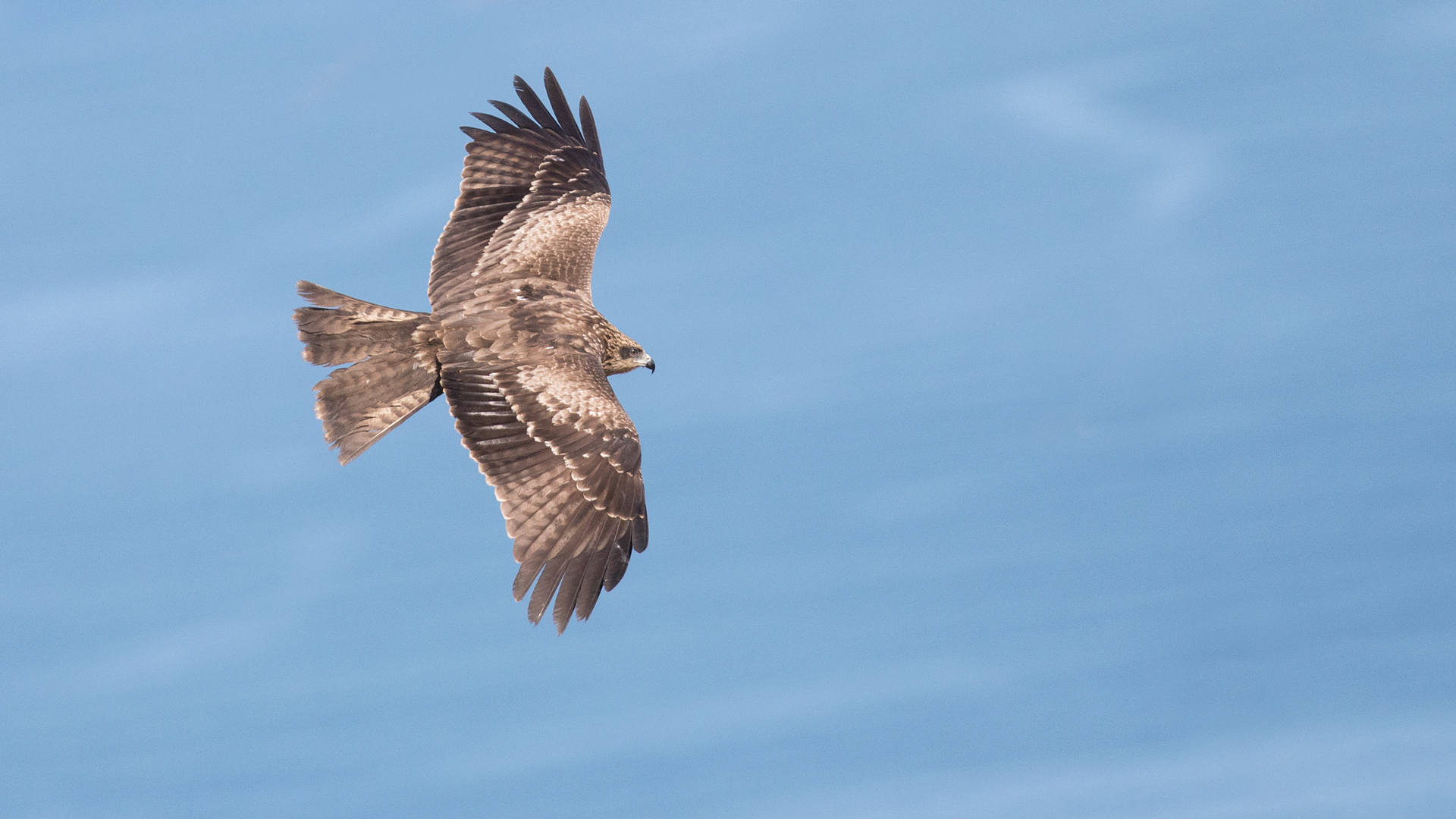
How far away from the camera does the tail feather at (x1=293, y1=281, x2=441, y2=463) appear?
18.1 metres

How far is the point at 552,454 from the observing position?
701 inches

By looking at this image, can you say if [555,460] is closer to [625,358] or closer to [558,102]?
[625,358]

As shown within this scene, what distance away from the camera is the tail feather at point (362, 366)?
1809 cm

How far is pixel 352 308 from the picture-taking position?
18.6 meters

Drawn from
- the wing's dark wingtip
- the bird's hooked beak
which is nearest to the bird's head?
the bird's hooked beak

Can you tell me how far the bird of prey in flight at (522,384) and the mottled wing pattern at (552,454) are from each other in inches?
0.6

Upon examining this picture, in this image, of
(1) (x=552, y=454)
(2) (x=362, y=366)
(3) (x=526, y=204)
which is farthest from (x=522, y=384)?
(3) (x=526, y=204)

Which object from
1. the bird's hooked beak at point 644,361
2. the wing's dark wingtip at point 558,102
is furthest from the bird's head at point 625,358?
the wing's dark wingtip at point 558,102

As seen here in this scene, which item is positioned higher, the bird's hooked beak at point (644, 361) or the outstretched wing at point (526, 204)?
the outstretched wing at point (526, 204)

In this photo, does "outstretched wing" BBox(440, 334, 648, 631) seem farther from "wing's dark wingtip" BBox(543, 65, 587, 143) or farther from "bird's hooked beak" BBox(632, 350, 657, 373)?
"wing's dark wingtip" BBox(543, 65, 587, 143)

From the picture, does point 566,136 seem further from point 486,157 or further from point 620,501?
point 620,501

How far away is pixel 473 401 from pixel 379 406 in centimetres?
97

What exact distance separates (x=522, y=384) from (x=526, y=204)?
4.22 metres

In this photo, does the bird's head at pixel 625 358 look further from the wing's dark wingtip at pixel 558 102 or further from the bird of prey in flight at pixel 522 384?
the wing's dark wingtip at pixel 558 102
